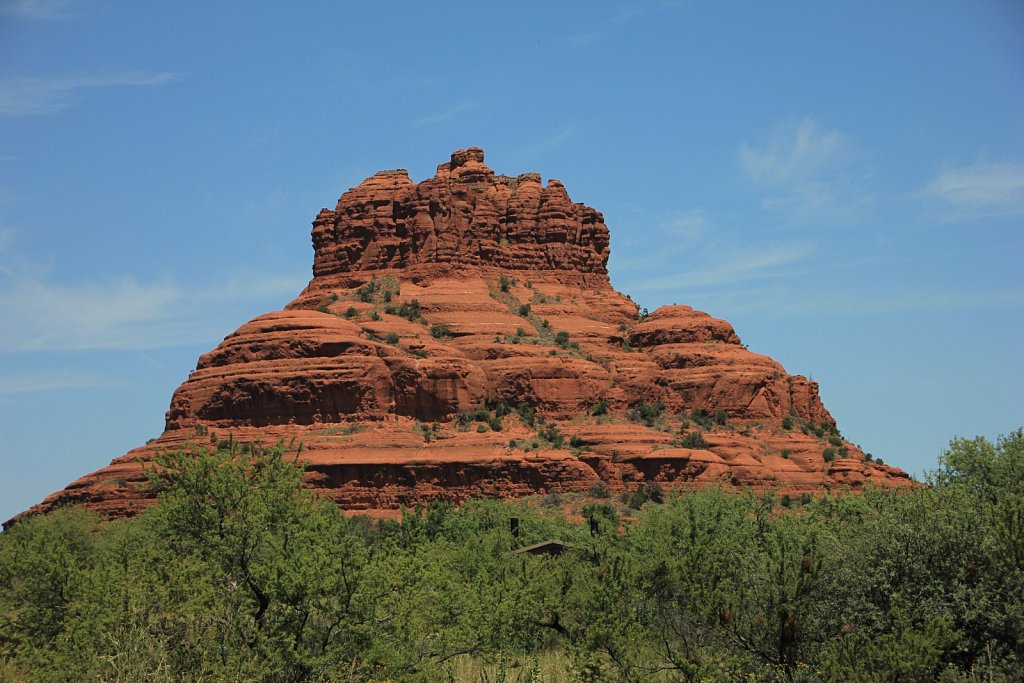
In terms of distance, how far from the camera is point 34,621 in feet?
149

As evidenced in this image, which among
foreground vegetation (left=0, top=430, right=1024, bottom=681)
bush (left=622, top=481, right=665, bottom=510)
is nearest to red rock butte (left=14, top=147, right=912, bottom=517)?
bush (left=622, top=481, right=665, bottom=510)

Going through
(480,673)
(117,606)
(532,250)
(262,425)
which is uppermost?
(532,250)

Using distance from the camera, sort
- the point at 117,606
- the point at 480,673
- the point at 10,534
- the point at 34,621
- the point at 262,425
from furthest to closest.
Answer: the point at 262,425
the point at 10,534
the point at 34,621
the point at 480,673
the point at 117,606

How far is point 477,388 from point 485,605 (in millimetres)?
63625

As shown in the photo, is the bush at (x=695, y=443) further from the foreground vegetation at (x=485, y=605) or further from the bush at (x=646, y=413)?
the foreground vegetation at (x=485, y=605)

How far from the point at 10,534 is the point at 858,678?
65.3 metres

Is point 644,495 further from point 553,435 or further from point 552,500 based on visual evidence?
point 553,435

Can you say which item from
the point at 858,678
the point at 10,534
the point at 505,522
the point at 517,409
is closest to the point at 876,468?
the point at 517,409

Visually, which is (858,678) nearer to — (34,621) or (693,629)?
(693,629)

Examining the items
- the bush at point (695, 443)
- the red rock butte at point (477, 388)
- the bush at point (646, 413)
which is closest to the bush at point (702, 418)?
the red rock butte at point (477, 388)

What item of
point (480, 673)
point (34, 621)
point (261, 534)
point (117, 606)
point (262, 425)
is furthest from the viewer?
point (262, 425)

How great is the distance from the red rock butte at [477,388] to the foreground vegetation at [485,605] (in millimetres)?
46050

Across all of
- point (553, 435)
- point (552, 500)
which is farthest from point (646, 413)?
point (552, 500)

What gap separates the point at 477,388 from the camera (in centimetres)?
10988
